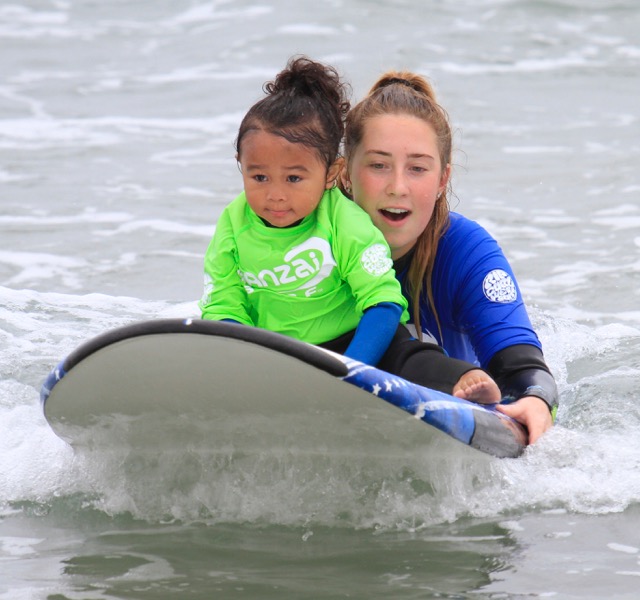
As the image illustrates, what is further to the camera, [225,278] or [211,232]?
[211,232]

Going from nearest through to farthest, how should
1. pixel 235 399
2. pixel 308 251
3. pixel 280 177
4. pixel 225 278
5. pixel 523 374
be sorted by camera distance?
pixel 235 399
pixel 280 177
pixel 308 251
pixel 225 278
pixel 523 374

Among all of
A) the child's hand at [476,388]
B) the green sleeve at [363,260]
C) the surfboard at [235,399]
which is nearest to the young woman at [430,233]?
the child's hand at [476,388]

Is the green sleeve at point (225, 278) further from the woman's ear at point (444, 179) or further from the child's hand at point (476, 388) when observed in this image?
the woman's ear at point (444, 179)

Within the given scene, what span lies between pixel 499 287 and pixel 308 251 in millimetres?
806

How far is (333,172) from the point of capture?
356cm

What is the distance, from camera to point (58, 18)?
14766 millimetres

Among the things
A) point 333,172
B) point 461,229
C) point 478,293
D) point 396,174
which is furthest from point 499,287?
point 333,172

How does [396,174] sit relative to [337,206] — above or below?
above

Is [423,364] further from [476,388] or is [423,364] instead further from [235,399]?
[235,399]

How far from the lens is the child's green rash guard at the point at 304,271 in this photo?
3477 mm

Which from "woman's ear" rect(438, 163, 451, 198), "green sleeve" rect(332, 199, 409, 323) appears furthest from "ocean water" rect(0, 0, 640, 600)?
"woman's ear" rect(438, 163, 451, 198)

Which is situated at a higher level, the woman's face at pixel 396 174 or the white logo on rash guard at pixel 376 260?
the woman's face at pixel 396 174

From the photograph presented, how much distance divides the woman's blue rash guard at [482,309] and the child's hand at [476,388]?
249 millimetres

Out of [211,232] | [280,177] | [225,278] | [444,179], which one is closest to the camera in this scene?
[280,177]
